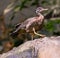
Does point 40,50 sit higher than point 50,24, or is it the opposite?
point 40,50

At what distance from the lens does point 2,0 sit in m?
9.75

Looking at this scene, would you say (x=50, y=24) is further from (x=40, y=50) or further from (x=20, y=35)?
(x=40, y=50)

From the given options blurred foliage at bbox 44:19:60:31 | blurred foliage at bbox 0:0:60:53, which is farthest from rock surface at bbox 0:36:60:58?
blurred foliage at bbox 44:19:60:31

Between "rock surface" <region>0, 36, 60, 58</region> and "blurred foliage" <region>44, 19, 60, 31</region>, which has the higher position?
"rock surface" <region>0, 36, 60, 58</region>

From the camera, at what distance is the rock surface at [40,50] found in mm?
4297

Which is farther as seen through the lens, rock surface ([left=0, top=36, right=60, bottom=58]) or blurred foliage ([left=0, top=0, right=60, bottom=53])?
blurred foliage ([left=0, top=0, right=60, bottom=53])

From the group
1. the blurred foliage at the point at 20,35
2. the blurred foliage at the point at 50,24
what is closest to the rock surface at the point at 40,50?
the blurred foliage at the point at 20,35

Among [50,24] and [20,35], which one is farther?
[50,24]

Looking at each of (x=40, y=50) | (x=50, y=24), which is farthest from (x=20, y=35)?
(x=40, y=50)

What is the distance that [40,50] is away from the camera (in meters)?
4.36

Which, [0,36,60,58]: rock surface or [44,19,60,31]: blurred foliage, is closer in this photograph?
[0,36,60,58]: rock surface

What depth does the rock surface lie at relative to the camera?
4.30 meters

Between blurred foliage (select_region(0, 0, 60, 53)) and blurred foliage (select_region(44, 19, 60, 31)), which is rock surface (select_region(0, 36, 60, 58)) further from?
blurred foliage (select_region(44, 19, 60, 31))

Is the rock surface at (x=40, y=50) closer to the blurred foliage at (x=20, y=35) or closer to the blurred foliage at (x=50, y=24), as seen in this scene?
the blurred foliage at (x=20, y=35)
